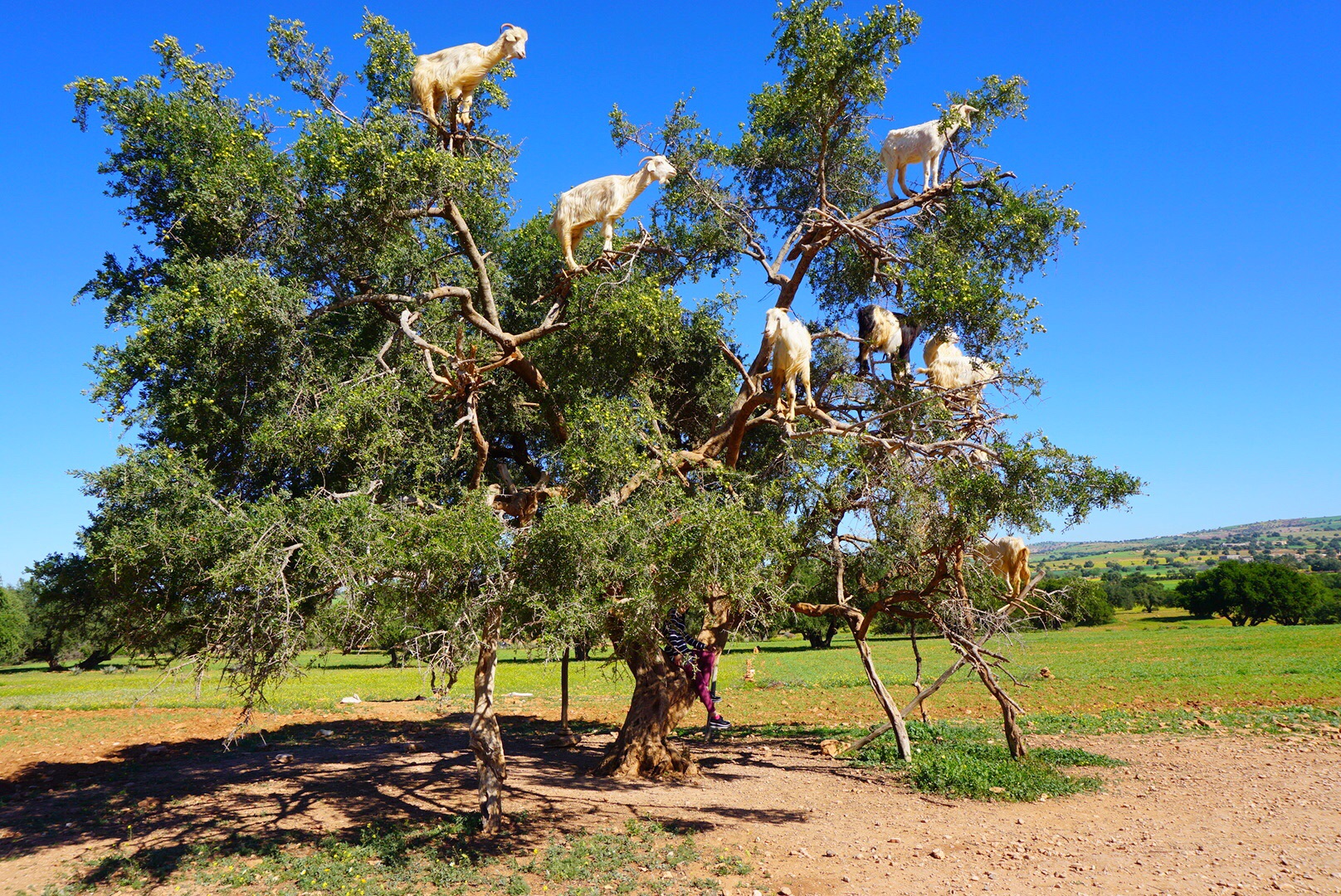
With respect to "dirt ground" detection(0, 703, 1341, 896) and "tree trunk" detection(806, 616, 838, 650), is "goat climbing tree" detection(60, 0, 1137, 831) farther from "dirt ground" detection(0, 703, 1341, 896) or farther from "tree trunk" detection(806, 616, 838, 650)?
"tree trunk" detection(806, 616, 838, 650)

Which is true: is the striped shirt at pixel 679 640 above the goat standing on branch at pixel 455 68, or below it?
below

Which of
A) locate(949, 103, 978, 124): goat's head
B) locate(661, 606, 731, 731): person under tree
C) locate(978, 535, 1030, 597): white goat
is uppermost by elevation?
locate(949, 103, 978, 124): goat's head

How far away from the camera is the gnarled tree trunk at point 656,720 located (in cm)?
1152

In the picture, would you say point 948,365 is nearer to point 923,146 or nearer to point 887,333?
point 887,333

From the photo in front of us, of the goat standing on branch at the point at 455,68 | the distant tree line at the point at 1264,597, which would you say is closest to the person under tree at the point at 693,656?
the goat standing on branch at the point at 455,68

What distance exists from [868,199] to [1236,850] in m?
10.3

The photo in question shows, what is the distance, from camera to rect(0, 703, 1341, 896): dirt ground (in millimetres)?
7523

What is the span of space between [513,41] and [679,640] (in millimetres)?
7775

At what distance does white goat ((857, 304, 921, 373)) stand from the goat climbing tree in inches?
16.9

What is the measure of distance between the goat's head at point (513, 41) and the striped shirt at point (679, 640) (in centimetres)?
709

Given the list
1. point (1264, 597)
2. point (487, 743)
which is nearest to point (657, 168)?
point (487, 743)

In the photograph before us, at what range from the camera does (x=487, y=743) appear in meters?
8.73

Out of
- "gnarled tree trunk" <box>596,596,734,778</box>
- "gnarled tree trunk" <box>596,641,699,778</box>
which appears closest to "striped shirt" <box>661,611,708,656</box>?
"gnarled tree trunk" <box>596,596,734,778</box>

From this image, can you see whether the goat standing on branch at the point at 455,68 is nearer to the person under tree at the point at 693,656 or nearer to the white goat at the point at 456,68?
the white goat at the point at 456,68
